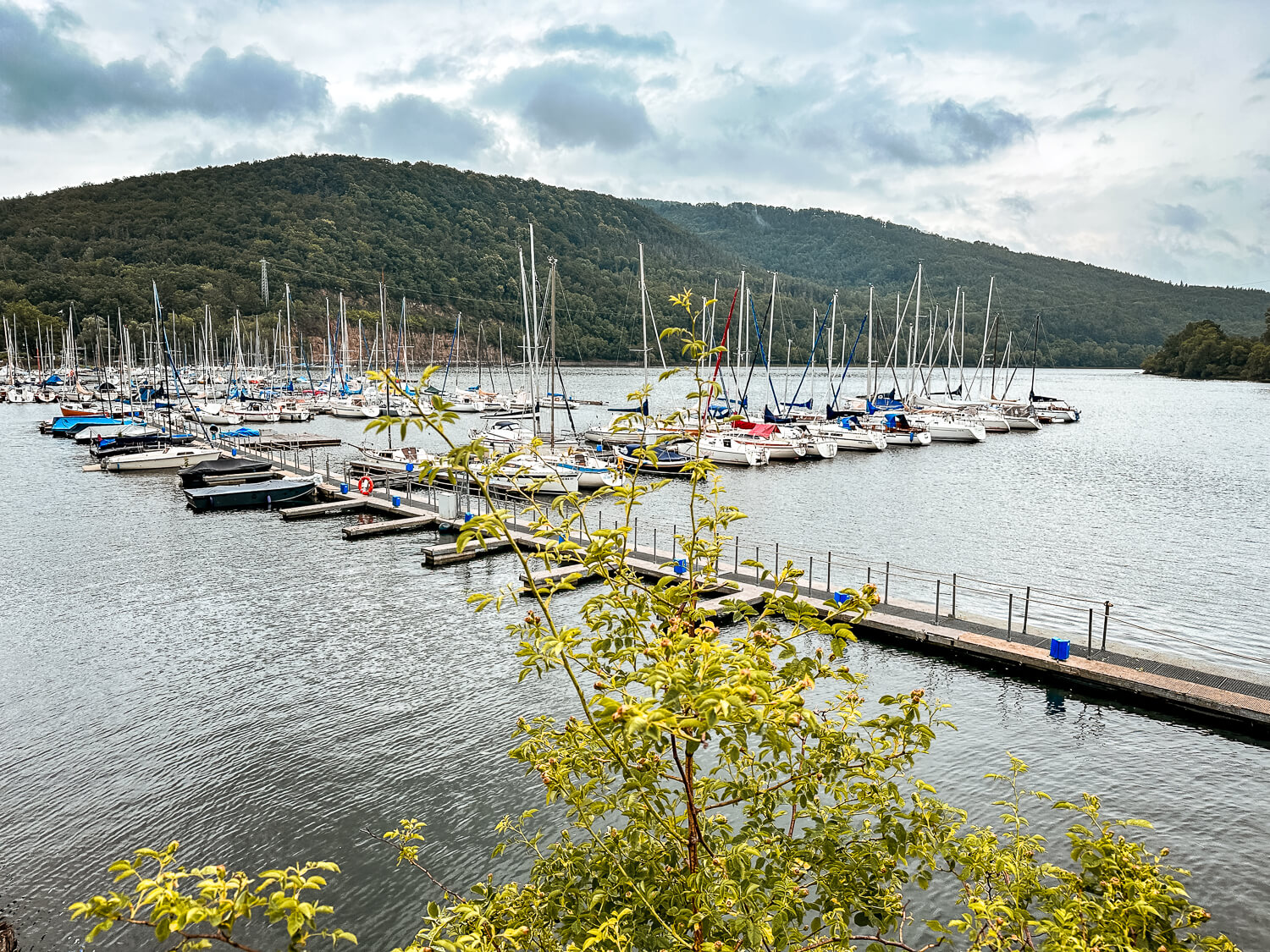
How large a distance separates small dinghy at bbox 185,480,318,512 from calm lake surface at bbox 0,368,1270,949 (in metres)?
1.15

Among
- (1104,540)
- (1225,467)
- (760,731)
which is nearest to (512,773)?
(760,731)

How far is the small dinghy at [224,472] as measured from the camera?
40.6 m

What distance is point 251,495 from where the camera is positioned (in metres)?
37.2

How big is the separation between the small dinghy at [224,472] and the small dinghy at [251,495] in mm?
2002

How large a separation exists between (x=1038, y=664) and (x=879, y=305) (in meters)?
195

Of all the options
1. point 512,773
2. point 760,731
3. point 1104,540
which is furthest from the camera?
point 1104,540

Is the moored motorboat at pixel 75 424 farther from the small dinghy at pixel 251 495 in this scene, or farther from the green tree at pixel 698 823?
the green tree at pixel 698 823

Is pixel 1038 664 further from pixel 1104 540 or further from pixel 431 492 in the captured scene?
pixel 431 492

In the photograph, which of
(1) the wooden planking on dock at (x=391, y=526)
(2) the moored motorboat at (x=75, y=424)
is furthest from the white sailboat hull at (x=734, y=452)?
(2) the moored motorboat at (x=75, y=424)

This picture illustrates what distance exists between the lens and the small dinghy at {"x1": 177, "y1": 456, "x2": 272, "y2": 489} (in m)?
40.6

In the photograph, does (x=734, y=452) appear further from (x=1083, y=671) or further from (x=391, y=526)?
(x=1083, y=671)

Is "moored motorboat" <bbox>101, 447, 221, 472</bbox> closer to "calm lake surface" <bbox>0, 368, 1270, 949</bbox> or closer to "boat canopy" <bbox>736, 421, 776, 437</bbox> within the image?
"calm lake surface" <bbox>0, 368, 1270, 949</bbox>

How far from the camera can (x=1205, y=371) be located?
16975 centimetres

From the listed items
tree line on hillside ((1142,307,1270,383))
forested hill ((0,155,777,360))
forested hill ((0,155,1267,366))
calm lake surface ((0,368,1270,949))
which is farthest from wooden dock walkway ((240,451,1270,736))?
tree line on hillside ((1142,307,1270,383))
